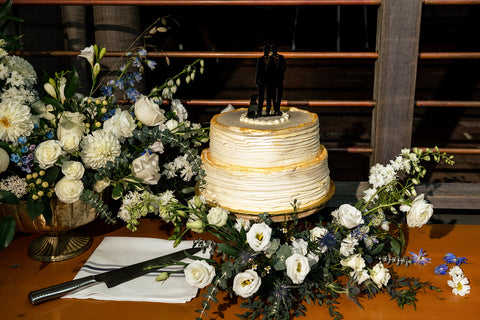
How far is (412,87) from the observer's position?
1.75 meters

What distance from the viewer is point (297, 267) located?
3.83 feet

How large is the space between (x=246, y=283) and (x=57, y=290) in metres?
0.53

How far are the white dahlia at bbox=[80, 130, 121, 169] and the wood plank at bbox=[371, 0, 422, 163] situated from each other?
103 centimetres

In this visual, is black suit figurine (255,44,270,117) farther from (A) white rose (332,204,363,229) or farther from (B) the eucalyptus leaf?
(B) the eucalyptus leaf

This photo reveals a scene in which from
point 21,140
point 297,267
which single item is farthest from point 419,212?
point 21,140

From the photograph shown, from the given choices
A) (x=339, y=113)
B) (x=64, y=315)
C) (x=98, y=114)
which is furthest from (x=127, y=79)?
(x=339, y=113)

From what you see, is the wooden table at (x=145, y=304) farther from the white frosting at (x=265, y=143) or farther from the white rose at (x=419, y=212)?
the white frosting at (x=265, y=143)

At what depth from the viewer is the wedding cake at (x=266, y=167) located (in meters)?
1.32

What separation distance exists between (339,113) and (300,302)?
4.13 m

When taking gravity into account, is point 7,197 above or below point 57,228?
above

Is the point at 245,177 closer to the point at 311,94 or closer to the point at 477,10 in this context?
the point at 311,94

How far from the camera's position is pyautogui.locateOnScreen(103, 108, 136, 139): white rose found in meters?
1.37

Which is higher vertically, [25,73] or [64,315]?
[25,73]

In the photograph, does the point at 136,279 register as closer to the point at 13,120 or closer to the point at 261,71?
the point at 13,120
